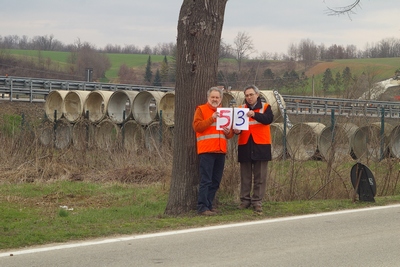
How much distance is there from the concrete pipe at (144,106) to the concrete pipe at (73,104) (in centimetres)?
254

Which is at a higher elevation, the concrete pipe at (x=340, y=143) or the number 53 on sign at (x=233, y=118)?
the number 53 on sign at (x=233, y=118)

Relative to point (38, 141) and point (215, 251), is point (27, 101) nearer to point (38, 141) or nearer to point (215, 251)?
point (38, 141)

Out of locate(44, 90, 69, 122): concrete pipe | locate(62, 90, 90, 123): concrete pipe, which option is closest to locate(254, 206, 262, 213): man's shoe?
locate(62, 90, 90, 123): concrete pipe

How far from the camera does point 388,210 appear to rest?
9.92 m

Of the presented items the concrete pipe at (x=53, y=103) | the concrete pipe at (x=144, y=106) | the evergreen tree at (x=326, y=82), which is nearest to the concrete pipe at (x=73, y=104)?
the concrete pipe at (x=53, y=103)

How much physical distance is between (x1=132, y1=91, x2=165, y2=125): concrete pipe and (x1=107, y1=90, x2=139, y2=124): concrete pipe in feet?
0.72

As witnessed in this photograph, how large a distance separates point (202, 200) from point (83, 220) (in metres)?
1.90

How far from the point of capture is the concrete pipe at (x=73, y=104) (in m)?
24.5

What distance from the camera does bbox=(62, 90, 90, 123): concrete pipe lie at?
2445 centimetres

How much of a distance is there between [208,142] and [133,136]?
11.1 meters

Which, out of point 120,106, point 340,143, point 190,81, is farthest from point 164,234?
point 120,106

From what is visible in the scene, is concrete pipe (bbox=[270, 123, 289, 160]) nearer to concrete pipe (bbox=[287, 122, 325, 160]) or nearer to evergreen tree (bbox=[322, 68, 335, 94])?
concrete pipe (bbox=[287, 122, 325, 160])

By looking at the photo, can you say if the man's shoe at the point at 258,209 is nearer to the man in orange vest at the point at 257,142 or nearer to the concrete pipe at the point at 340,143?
the man in orange vest at the point at 257,142

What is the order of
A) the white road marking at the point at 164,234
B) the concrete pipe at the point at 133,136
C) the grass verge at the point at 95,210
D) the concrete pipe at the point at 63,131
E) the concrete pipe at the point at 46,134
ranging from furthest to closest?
the concrete pipe at the point at 63,131, the concrete pipe at the point at 46,134, the concrete pipe at the point at 133,136, the grass verge at the point at 95,210, the white road marking at the point at 164,234
